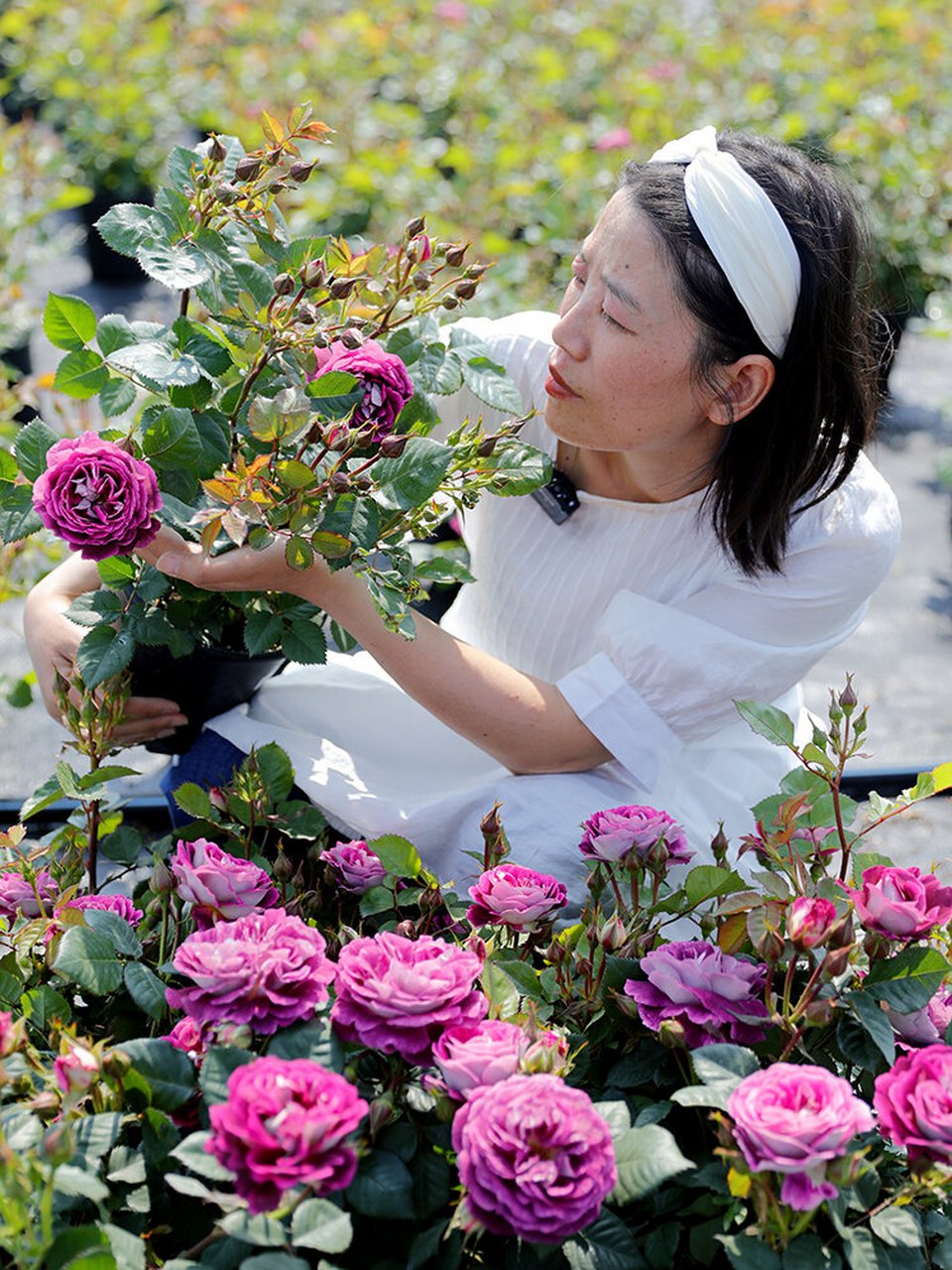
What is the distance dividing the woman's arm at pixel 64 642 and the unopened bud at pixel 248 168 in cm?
50

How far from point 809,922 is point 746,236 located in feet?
2.47

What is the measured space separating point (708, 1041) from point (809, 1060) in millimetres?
92

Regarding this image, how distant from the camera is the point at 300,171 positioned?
1.25 meters

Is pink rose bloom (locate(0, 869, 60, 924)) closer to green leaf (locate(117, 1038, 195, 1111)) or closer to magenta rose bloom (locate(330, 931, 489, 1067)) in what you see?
green leaf (locate(117, 1038, 195, 1111))

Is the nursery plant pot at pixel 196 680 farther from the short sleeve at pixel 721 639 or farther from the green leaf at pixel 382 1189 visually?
the green leaf at pixel 382 1189

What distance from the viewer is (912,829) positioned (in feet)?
7.41

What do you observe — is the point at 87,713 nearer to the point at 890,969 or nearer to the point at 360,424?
the point at 360,424

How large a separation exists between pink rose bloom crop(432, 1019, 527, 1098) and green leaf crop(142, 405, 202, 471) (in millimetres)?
578

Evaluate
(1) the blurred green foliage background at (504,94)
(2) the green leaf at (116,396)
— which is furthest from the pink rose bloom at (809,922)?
(1) the blurred green foliage background at (504,94)

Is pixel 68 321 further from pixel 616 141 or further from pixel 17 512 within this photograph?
pixel 616 141

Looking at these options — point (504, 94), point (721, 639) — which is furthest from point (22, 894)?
point (504, 94)

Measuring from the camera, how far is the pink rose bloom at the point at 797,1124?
2.80 ft

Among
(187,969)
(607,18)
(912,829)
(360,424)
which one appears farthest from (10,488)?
(607,18)

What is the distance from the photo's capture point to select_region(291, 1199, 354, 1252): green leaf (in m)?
0.83
